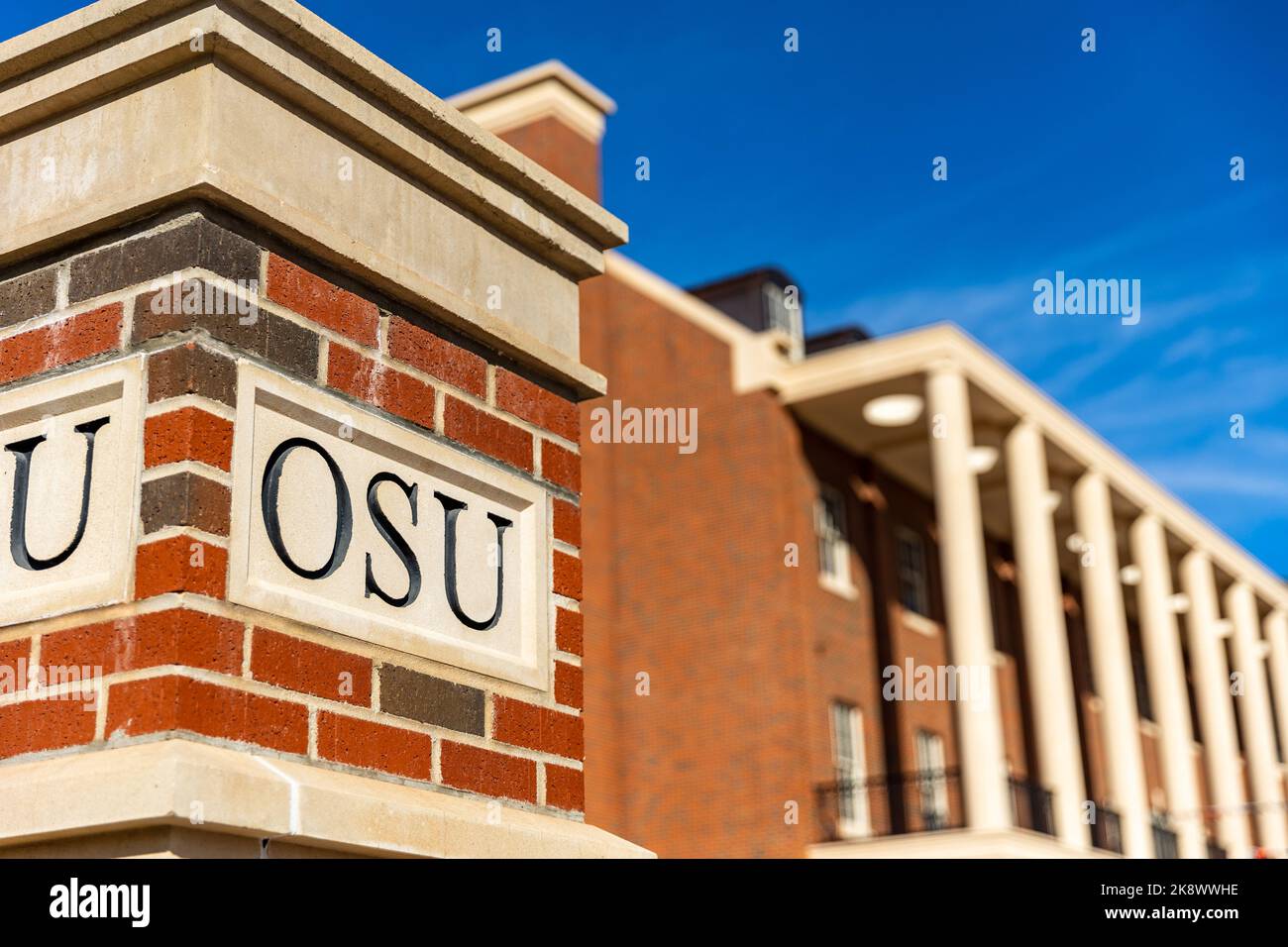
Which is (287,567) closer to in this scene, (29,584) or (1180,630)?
(29,584)

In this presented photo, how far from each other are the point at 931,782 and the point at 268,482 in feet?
79.4

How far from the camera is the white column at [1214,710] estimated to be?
98.3 feet

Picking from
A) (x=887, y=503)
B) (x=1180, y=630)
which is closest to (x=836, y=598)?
(x=887, y=503)

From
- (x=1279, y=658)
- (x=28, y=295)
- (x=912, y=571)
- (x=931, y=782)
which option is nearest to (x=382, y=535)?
(x=28, y=295)

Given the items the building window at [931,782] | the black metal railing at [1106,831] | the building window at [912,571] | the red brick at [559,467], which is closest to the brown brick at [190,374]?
the red brick at [559,467]

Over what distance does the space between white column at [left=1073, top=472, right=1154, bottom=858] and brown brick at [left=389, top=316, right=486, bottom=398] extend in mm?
23439

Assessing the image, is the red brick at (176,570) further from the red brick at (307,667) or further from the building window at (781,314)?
the building window at (781,314)

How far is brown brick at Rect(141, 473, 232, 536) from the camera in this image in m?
1.99

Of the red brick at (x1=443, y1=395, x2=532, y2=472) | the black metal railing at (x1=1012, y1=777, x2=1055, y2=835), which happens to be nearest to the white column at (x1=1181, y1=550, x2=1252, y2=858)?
the black metal railing at (x1=1012, y1=777, x2=1055, y2=835)

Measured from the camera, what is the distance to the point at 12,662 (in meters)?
2.11

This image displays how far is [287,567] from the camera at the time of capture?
214cm

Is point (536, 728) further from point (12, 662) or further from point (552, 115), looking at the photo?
point (552, 115)

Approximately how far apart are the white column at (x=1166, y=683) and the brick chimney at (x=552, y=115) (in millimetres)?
12693
